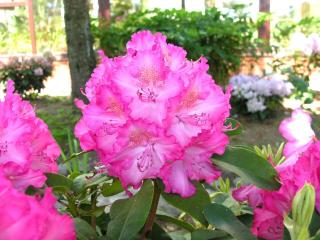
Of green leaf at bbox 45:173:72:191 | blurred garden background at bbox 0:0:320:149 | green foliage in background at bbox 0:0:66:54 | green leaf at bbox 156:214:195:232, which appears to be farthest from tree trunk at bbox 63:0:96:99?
green foliage in background at bbox 0:0:66:54

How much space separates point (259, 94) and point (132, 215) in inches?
180

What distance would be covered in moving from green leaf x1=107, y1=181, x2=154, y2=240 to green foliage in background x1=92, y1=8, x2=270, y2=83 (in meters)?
4.51

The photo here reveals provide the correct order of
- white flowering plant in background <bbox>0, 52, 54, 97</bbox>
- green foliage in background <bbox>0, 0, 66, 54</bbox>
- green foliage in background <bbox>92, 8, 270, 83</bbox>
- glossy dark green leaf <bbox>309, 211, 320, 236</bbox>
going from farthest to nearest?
green foliage in background <bbox>0, 0, 66, 54</bbox> < white flowering plant in background <bbox>0, 52, 54, 97</bbox> < green foliage in background <bbox>92, 8, 270, 83</bbox> < glossy dark green leaf <bbox>309, 211, 320, 236</bbox>

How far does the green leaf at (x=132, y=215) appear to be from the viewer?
69 cm

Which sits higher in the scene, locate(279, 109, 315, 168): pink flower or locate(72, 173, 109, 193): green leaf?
locate(279, 109, 315, 168): pink flower

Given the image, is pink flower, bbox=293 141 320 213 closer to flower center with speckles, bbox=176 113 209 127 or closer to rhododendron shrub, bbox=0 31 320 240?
rhododendron shrub, bbox=0 31 320 240

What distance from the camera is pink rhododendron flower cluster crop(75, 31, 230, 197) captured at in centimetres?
67

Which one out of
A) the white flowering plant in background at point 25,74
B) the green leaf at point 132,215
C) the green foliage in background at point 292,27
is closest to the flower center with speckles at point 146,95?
the green leaf at point 132,215

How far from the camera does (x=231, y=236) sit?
2.39 feet

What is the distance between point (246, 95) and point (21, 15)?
7.55m

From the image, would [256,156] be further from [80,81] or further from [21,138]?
[80,81]

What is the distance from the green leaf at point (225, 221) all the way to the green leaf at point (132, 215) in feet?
0.26

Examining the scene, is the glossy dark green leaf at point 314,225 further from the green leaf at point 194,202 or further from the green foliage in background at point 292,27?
the green foliage in background at point 292,27

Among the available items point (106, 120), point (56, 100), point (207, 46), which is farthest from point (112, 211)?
point (56, 100)
